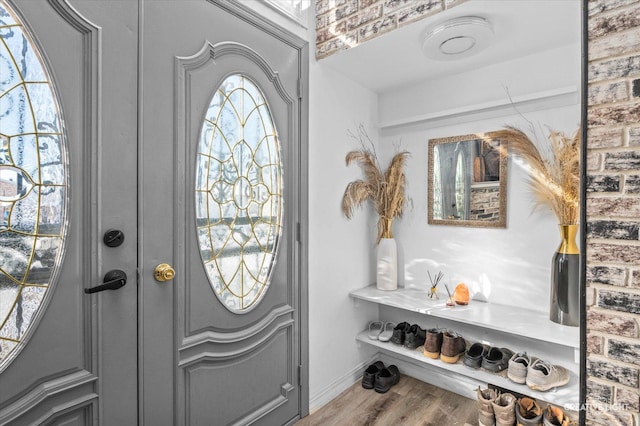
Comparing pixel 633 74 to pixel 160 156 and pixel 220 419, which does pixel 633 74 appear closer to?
pixel 160 156

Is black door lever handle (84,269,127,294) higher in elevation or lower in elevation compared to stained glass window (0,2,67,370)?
lower

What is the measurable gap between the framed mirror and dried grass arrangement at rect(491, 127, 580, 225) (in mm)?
122

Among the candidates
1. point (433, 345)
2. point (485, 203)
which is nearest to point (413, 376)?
point (433, 345)

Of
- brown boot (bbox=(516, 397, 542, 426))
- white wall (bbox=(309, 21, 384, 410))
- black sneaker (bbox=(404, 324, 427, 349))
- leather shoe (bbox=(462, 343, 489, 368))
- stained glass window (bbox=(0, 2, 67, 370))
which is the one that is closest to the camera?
stained glass window (bbox=(0, 2, 67, 370))

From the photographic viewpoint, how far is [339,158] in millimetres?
2234

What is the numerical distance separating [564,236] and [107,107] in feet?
7.16

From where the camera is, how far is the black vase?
1743 mm

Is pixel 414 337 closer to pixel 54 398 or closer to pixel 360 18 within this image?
pixel 54 398

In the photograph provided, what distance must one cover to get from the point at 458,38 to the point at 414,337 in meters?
1.80

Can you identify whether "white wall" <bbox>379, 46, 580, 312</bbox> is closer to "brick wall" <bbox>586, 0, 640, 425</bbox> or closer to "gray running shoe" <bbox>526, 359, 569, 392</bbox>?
"gray running shoe" <bbox>526, 359, 569, 392</bbox>

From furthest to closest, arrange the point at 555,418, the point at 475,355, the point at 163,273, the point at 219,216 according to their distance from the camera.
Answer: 1. the point at 475,355
2. the point at 555,418
3. the point at 219,216
4. the point at 163,273

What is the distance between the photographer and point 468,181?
2.22m

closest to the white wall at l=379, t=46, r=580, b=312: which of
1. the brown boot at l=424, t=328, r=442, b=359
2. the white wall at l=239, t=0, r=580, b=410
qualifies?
the white wall at l=239, t=0, r=580, b=410

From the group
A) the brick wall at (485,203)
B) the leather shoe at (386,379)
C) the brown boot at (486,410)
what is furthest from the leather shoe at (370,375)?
the brick wall at (485,203)
